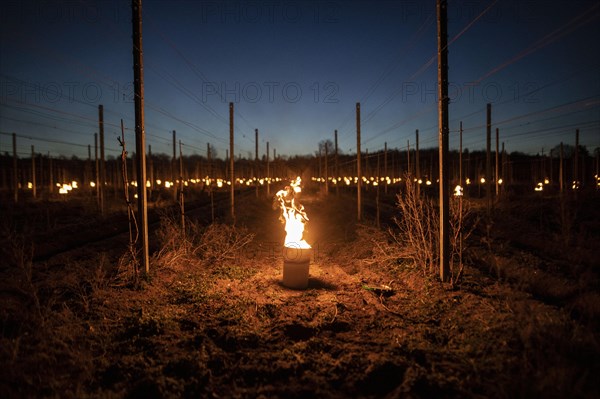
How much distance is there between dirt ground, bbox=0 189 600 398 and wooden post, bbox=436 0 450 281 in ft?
2.48

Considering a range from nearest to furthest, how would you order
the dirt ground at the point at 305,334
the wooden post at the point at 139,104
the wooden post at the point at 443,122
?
the dirt ground at the point at 305,334 → the wooden post at the point at 443,122 → the wooden post at the point at 139,104

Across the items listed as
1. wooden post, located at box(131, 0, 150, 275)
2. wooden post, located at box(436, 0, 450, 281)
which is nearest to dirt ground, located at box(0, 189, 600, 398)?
wooden post, located at box(436, 0, 450, 281)

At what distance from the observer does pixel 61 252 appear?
11.7 m

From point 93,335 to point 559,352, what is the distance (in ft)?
20.7

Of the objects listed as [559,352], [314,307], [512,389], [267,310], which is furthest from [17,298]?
[559,352]

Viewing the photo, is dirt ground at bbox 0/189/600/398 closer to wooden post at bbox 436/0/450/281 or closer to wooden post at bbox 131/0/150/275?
wooden post at bbox 436/0/450/281

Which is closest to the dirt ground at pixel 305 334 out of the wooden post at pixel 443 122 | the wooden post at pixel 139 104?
the wooden post at pixel 443 122

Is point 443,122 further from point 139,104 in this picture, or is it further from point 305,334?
point 139,104

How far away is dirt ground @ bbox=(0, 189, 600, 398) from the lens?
3.99 metres

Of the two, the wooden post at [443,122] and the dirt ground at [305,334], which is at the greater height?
the wooden post at [443,122]

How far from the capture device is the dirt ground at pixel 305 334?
157 inches

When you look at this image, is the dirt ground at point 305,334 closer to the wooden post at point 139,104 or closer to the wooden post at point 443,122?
the wooden post at point 443,122

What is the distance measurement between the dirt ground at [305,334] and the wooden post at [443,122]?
2.48 feet

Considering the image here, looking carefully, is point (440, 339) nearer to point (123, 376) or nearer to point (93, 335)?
point (123, 376)
